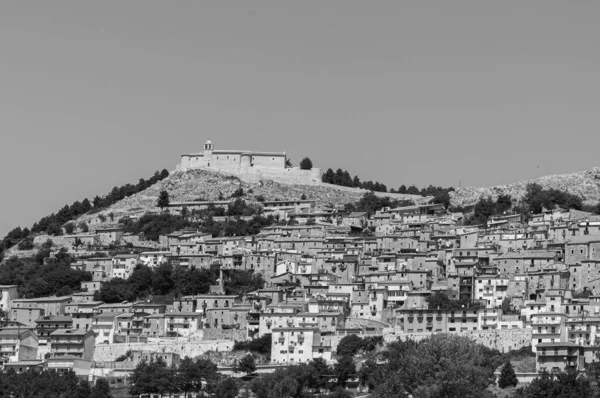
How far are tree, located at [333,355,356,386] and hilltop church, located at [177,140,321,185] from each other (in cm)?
4850

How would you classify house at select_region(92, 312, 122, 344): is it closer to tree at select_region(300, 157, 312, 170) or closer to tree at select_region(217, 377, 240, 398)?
tree at select_region(217, 377, 240, 398)

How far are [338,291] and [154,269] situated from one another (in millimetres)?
12843

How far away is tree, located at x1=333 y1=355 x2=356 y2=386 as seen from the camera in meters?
63.3

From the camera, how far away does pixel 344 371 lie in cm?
6341

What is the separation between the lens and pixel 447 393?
56.9 m

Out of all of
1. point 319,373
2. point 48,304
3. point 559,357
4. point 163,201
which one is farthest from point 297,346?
point 163,201

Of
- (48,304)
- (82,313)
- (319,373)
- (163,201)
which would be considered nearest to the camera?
(319,373)

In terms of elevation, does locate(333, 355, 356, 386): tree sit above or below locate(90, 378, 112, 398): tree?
above

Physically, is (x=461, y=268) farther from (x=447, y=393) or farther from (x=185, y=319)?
(x=447, y=393)

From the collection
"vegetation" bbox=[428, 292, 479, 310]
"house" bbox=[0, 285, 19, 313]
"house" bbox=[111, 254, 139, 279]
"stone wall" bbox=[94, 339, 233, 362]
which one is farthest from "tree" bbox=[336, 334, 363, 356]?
"house" bbox=[0, 285, 19, 313]

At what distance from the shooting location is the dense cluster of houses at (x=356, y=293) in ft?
224

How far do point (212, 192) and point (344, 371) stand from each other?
152 ft

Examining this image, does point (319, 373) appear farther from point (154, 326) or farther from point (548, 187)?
point (548, 187)

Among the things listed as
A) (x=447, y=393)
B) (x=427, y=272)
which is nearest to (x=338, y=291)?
(x=427, y=272)
